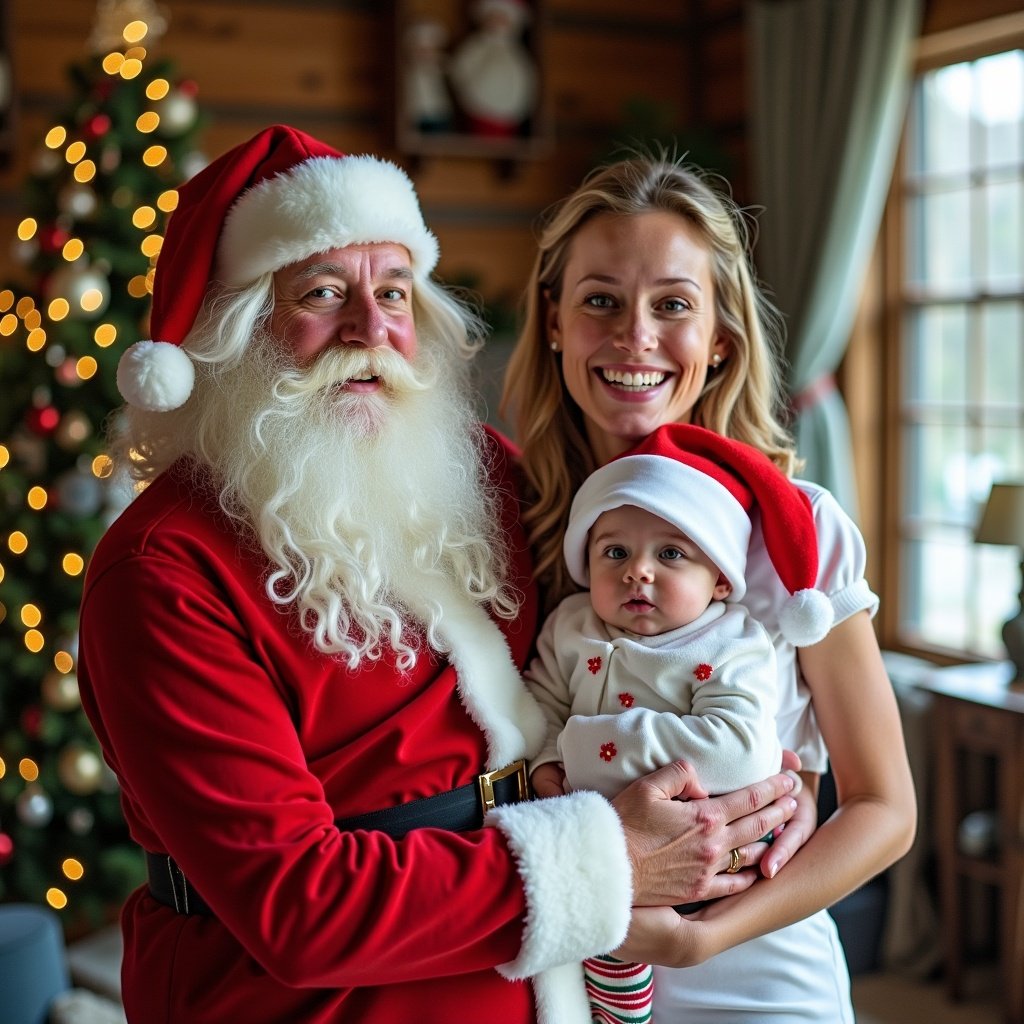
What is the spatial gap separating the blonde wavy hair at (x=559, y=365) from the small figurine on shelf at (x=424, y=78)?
3262mm

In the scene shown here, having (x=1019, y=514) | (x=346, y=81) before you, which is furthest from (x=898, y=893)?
(x=346, y=81)

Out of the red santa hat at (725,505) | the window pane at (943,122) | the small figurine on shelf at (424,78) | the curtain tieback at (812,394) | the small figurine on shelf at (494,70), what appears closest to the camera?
the red santa hat at (725,505)

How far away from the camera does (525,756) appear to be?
1.68 meters

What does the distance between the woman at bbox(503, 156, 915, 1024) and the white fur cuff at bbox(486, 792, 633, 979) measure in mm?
92

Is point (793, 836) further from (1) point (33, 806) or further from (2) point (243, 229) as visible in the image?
(1) point (33, 806)

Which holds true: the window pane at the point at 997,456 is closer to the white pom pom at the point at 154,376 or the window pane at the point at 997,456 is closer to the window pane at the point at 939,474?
the window pane at the point at 939,474

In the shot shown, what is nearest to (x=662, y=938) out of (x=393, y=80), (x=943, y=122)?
(x=943, y=122)

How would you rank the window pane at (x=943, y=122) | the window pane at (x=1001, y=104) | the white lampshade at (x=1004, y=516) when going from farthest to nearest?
1. the window pane at (x=943, y=122)
2. the window pane at (x=1001, y=104)
3. the white lampshade at (x=1004, y=516)

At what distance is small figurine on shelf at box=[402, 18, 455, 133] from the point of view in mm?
5027

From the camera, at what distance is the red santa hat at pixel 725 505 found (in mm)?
1638

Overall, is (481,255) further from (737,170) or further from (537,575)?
(537,575)

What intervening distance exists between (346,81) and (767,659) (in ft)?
13.4


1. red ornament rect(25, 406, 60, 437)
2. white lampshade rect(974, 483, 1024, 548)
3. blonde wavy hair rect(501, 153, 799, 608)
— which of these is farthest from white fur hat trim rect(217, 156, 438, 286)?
white lampshade rect(974, 483, 1024, 548)

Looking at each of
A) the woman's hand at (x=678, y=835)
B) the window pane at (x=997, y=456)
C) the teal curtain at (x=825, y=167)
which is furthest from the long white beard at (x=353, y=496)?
the window pane at (x=997, y=456)
